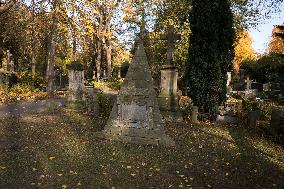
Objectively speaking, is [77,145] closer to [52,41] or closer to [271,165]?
[271,165]

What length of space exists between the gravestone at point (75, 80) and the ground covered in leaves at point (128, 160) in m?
5.03

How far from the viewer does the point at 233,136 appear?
400 inches

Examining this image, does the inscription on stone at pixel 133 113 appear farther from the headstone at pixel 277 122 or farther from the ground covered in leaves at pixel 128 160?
the headstone at pixel 277 122

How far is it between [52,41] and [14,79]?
5.37m

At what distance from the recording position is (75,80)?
15.9m

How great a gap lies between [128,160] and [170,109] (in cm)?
608

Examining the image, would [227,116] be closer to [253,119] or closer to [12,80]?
[253,119]

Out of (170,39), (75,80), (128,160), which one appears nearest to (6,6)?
(75,80)

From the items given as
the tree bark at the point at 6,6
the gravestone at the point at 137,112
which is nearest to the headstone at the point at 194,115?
the gravestone at the point at 137,112

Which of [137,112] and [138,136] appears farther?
[137,112]

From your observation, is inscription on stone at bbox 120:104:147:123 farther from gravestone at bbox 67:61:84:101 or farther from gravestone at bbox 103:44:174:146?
gravestone at bbox 67:61:84:101

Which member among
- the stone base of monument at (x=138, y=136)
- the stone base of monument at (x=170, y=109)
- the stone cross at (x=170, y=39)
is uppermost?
the stone cross at (x=170, y=39)

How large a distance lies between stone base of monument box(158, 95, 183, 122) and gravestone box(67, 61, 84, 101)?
182 inches

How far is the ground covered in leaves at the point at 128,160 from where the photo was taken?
5926 mm
